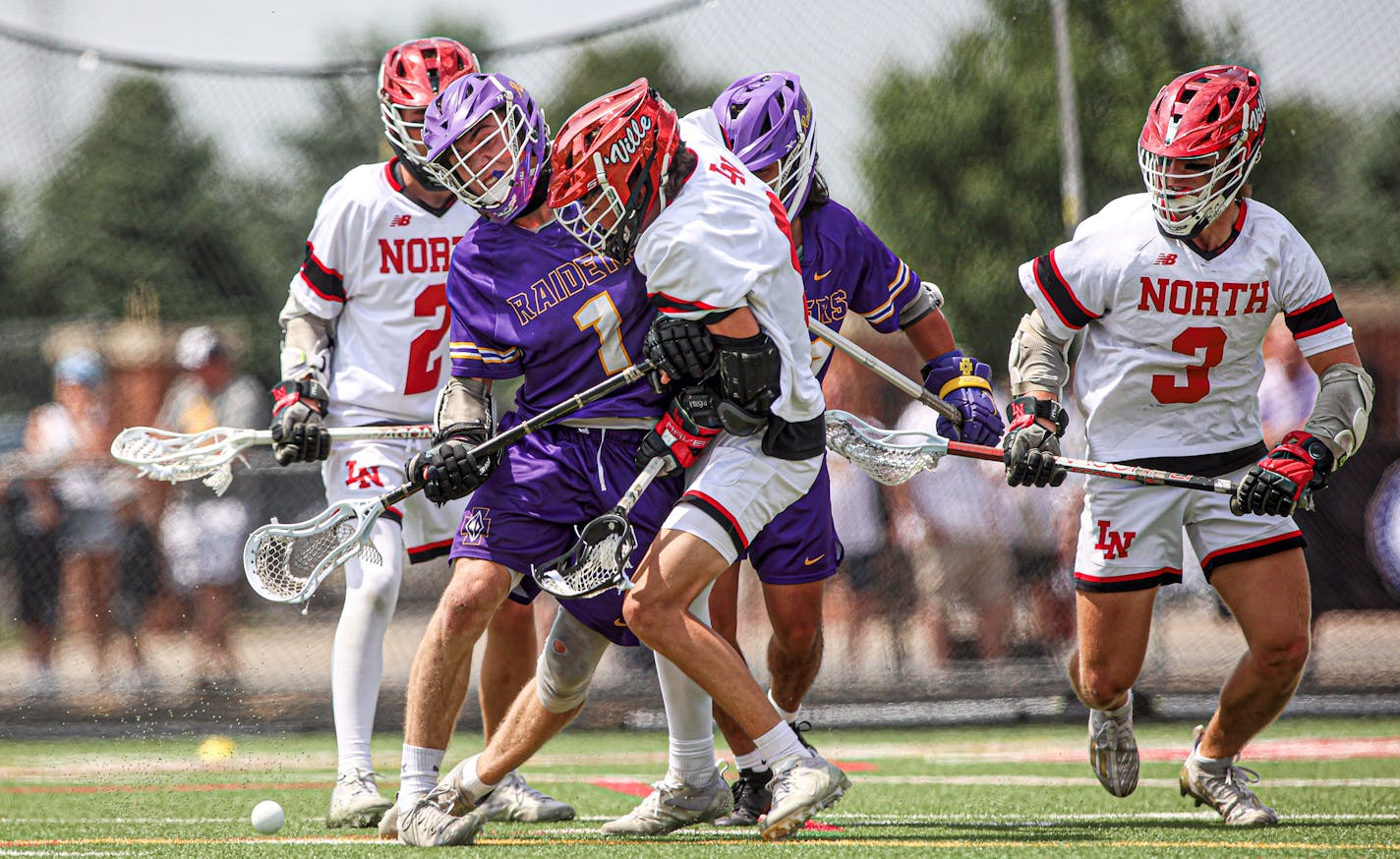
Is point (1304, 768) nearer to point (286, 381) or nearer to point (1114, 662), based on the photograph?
point (1114, 662)

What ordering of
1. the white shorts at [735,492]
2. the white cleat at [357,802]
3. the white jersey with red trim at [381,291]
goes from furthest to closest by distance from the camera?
the white jersey with red trim at [381,291] → the white cleat at [357,802] → the white shorts at [735,492]

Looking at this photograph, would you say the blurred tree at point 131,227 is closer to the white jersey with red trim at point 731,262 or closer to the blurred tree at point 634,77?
the blurred tree at point 634,77

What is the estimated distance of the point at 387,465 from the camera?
4.68 metres

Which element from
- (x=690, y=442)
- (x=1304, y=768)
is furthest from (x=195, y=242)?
(x=1304, y=768)

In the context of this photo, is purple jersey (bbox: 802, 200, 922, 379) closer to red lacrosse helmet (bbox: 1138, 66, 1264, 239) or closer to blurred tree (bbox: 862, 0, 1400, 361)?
red lacrosse helmet (bbox: 1138, 66, 1264, 239)

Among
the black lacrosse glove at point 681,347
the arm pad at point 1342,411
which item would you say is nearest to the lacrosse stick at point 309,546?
the black lacrosse glove at point 681,347

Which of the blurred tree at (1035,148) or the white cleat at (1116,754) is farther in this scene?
the blurred tree at (1035,148)

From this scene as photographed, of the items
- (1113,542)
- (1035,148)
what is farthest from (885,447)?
(1035,148)

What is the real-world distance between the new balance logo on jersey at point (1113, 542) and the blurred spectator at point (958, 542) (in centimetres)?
303

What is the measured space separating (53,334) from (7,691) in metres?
1.88

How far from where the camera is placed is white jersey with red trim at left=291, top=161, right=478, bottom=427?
4.73 meters

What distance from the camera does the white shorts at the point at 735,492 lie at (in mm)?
3668

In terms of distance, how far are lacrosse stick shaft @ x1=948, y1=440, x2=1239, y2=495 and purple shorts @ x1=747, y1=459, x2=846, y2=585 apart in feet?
1.41

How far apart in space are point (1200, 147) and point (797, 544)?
154cm
